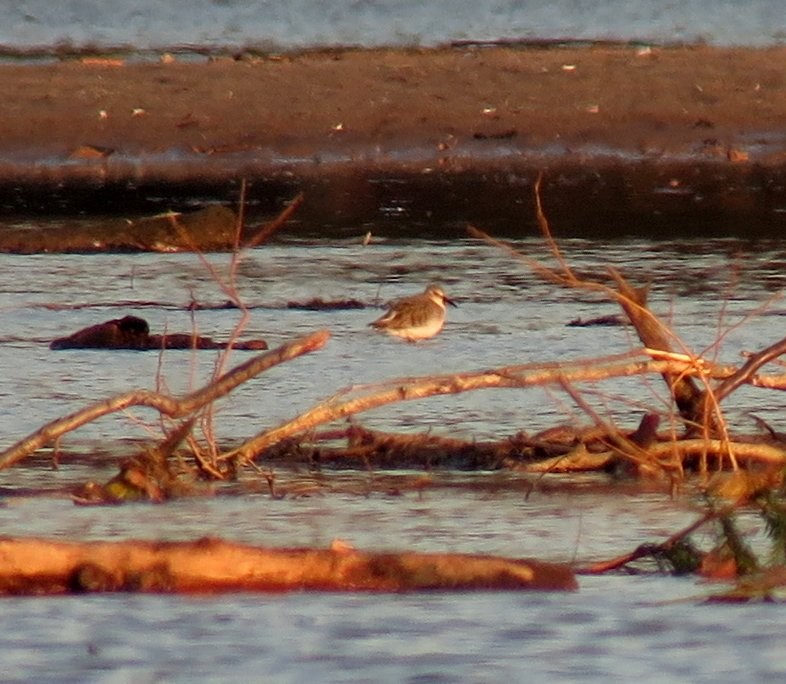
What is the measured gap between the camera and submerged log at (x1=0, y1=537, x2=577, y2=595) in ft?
19.9

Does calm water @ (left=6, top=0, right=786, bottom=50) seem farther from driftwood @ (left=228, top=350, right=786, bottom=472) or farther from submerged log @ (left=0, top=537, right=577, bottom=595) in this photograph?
submerged log @ (left=0, top=537, right=577, bottom=595)

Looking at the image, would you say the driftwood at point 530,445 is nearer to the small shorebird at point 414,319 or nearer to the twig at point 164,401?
the twig at point 164,401

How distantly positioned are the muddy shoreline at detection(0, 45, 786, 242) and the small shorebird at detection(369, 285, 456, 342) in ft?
23.4

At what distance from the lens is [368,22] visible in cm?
2883

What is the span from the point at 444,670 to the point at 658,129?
16981 mm

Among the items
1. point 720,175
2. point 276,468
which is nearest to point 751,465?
point 276,468

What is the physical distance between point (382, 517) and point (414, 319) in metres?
3.74

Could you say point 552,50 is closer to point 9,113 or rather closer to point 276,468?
point 9,113

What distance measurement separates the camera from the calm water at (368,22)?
89.6 feet

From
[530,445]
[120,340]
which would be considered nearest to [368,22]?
[120,340]

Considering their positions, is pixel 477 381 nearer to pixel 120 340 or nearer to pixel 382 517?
pixel 382 517

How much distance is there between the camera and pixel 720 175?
822 inches

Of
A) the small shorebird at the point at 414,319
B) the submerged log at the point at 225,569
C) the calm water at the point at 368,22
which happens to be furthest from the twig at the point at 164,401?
the calm water at the point at 368,22

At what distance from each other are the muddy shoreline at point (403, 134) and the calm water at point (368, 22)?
250 cm
